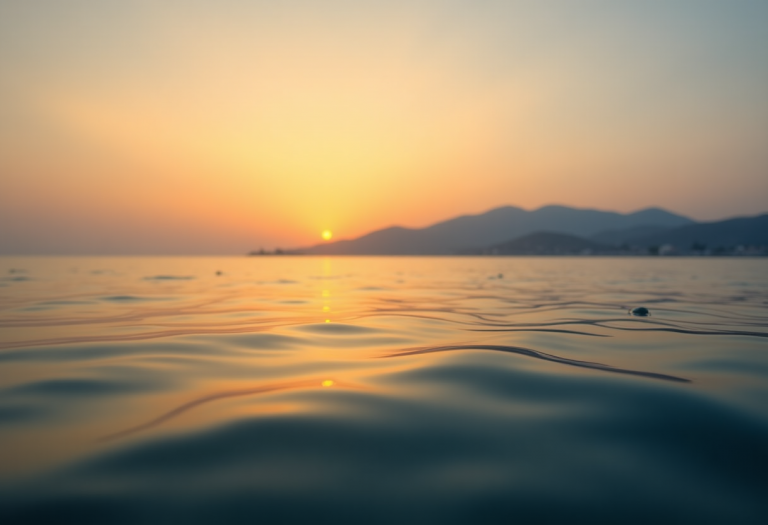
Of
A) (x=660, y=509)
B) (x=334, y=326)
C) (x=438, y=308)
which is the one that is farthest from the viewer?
(x=438, y=308)

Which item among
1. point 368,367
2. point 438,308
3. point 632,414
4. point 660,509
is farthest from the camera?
point 438,308

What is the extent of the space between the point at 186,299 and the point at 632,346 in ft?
42.7

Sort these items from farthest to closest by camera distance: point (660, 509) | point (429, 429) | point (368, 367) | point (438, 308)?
point (438, 308) → point (368, 367) → point (429, 429) → point (660, 509)

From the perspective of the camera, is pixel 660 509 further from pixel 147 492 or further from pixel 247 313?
pixel 247 313

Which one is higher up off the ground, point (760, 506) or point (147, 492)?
point (147, 492)

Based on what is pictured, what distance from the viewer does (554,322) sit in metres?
9.62

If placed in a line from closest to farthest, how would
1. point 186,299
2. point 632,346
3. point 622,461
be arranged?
point 622,461, point 632,346, point 186,299

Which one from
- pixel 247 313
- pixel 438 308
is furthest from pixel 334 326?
pixel 438 308

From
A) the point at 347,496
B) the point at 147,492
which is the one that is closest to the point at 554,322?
the point at 347,496

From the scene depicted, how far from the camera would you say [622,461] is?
9.79 feet

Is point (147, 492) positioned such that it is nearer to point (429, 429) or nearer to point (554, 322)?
point (429, 429)

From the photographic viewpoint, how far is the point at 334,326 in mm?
9047

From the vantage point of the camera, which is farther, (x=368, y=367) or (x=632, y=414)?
(x=368, y=367)

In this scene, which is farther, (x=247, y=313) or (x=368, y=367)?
(x=247, y=313)
